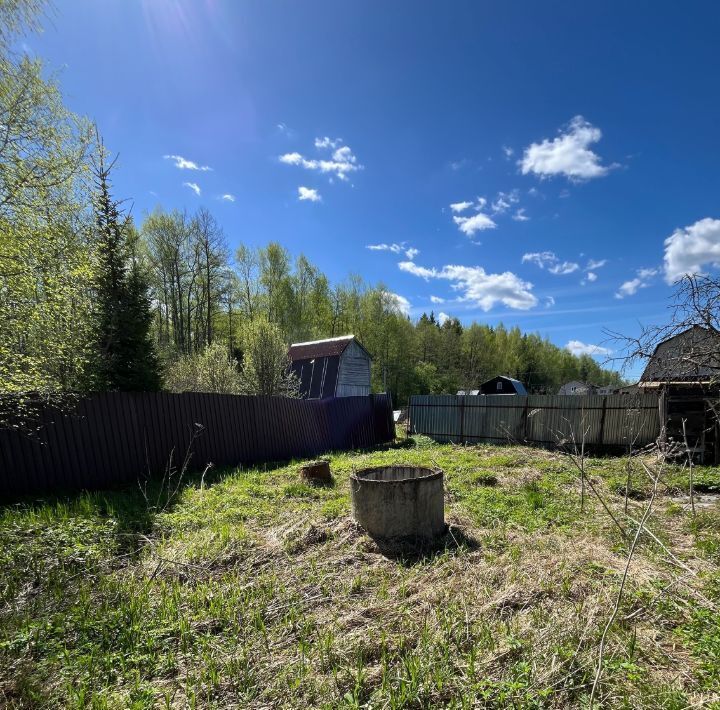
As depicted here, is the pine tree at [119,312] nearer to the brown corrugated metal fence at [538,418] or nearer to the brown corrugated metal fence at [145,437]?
the brown corrugated metal fence at [145,437]

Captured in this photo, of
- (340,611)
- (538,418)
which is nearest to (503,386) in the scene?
(538,418)

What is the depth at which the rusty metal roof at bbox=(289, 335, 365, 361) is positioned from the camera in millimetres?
23594

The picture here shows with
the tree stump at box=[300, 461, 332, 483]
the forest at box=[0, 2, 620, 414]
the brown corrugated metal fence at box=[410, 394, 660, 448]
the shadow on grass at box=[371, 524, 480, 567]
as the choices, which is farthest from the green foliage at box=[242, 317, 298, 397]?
the shadow on grass at box=[371, 524, 480, 567]

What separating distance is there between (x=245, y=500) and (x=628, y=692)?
536 cm

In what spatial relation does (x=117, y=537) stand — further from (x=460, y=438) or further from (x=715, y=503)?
(x=460, y=438)

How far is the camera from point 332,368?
76.4ft

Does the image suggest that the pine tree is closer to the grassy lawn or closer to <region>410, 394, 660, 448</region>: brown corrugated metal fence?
the grassy lawn

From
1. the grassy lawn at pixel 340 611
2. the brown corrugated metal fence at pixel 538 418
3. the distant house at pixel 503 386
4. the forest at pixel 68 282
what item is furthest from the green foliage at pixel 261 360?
the distant house at pixel 503 386

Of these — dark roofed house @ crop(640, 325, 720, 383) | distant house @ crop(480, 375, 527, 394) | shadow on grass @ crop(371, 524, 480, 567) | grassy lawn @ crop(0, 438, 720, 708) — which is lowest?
shadow on grass @ crop(371, 524, 480, 567)

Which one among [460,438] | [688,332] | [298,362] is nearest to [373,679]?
[688,332]

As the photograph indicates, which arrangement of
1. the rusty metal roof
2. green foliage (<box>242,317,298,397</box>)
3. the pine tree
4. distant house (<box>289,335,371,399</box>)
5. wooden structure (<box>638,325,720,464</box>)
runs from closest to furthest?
wooden structure (<box>638,325,720,464</box>) < the pine tree < green foliage (<box>242,317,298,397</box>) < distant house (<box>289,335,371,399</box>) < the rusty metal roof

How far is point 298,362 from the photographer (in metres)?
24.9

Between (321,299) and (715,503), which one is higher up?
(321,299)

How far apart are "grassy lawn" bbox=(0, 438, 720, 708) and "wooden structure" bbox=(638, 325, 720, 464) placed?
1957mm
